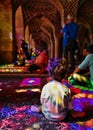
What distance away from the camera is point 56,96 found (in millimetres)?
3287

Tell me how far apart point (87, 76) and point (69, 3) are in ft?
32.3

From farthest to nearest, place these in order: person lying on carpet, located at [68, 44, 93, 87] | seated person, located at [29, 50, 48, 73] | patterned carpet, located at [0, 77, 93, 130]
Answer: seated person, located at [29, 50, 48, 73], person lying on carpet, located at [68, 44, 93, 87], patterned carpet, located at [0, 77, 93, 130]

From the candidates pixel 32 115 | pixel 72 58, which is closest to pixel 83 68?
pixel 32 115

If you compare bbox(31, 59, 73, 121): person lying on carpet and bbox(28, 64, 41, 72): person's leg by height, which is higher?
bbox(31, 59, 73, 121): person lying on carpet

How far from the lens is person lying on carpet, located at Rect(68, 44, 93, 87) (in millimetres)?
5590

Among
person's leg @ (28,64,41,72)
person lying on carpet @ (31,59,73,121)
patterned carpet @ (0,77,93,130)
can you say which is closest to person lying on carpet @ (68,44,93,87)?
patterned carpet @ (0,77,93,130)

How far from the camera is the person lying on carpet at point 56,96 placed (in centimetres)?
327

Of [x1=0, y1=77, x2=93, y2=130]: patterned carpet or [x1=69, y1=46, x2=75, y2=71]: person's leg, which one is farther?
[x1=69, y1=46, x2=75, y2=71]: person's leg

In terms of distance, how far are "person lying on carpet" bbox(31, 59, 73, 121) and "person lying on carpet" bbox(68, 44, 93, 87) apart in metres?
2.24

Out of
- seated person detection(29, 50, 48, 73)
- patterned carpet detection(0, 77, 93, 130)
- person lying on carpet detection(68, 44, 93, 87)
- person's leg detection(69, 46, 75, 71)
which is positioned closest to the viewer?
patterned carpet detection(0, 77, 93, 130)

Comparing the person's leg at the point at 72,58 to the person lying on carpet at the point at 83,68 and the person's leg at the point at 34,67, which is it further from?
the person lying on carpet at the point at 83,68

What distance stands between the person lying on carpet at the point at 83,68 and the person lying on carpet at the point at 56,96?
224 centimetres

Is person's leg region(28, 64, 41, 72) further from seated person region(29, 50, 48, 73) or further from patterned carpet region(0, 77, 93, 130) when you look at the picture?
patterned carpet region(0, 77, 93, 130)

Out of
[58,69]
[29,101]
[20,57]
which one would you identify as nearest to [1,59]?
[20,57]
